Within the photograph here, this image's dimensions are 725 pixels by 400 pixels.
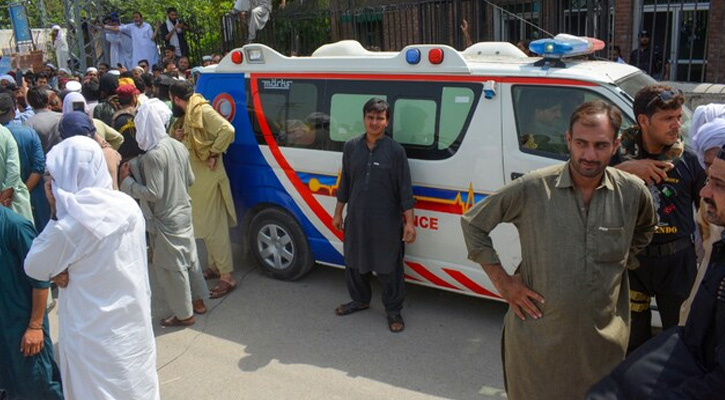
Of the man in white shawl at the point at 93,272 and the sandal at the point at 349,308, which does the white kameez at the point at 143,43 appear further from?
the man in white shawl at the point at 93,272

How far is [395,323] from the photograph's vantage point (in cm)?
526

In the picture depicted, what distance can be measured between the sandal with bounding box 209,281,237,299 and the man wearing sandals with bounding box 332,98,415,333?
4.65 ft

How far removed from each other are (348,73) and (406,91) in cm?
56

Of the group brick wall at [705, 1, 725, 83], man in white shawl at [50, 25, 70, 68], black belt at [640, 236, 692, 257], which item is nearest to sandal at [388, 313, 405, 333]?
black belt at [640, 236, 692, 257]

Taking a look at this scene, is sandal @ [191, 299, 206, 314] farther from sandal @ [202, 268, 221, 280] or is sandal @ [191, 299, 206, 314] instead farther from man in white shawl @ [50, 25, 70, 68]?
man in white shawl @ [50, 25, 70, 68]

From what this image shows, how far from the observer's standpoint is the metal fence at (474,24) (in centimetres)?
941

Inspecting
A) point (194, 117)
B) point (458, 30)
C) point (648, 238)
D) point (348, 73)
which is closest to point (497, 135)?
point (348, 73)

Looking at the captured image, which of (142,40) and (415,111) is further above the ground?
(142,40)

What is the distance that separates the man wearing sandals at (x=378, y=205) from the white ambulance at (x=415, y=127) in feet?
0.66

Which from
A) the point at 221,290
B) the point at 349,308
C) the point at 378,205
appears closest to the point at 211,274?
the point at 221,290

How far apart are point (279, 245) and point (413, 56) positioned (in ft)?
7.34

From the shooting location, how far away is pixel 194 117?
5906mm

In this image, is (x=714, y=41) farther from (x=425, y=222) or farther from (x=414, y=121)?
(x=425, y=222)

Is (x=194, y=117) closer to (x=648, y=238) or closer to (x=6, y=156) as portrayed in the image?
(x=6, y=156)
